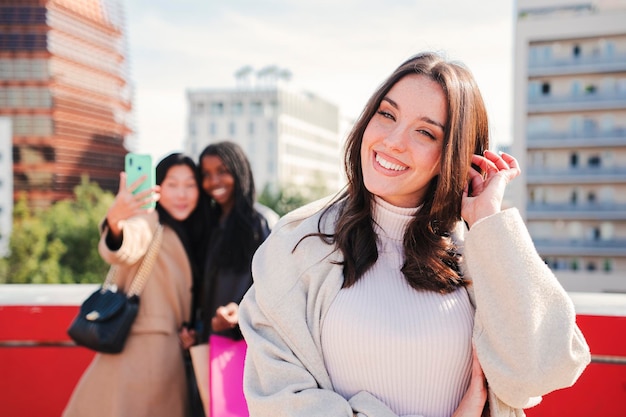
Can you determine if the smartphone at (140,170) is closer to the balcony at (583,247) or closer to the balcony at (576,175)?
the balcony at (583,247)

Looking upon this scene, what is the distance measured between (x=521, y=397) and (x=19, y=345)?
8.41 ft

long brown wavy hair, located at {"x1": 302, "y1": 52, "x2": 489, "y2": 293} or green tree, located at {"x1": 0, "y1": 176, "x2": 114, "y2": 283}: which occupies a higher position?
long brown wavy hair, located at {"x1": 302, "y1": 52, "x2": 489, "y2": 293}

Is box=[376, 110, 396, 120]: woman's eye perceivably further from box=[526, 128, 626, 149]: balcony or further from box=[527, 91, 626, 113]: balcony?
box=[527, 91, 626, 113]: balcony

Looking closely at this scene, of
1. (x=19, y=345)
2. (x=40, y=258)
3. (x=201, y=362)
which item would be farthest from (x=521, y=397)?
(x=40, y=258)

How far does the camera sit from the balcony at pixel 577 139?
4944 cm

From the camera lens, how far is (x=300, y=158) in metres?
87.9

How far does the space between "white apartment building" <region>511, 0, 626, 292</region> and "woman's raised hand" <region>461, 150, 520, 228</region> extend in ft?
164

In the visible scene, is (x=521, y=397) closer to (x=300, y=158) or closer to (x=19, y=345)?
(x=19, y=345)

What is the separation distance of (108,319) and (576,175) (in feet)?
170

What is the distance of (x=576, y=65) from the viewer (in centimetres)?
4984

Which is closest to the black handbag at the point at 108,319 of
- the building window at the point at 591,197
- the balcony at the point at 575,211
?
the balcony at the point at 575,211

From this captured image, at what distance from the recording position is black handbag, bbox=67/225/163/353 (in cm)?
272

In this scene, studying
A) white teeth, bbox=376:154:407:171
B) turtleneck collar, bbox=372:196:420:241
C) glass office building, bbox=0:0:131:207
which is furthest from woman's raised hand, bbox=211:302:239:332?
glass office building, bbox=0:0:131:207

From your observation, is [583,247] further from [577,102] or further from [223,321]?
[223,321]
